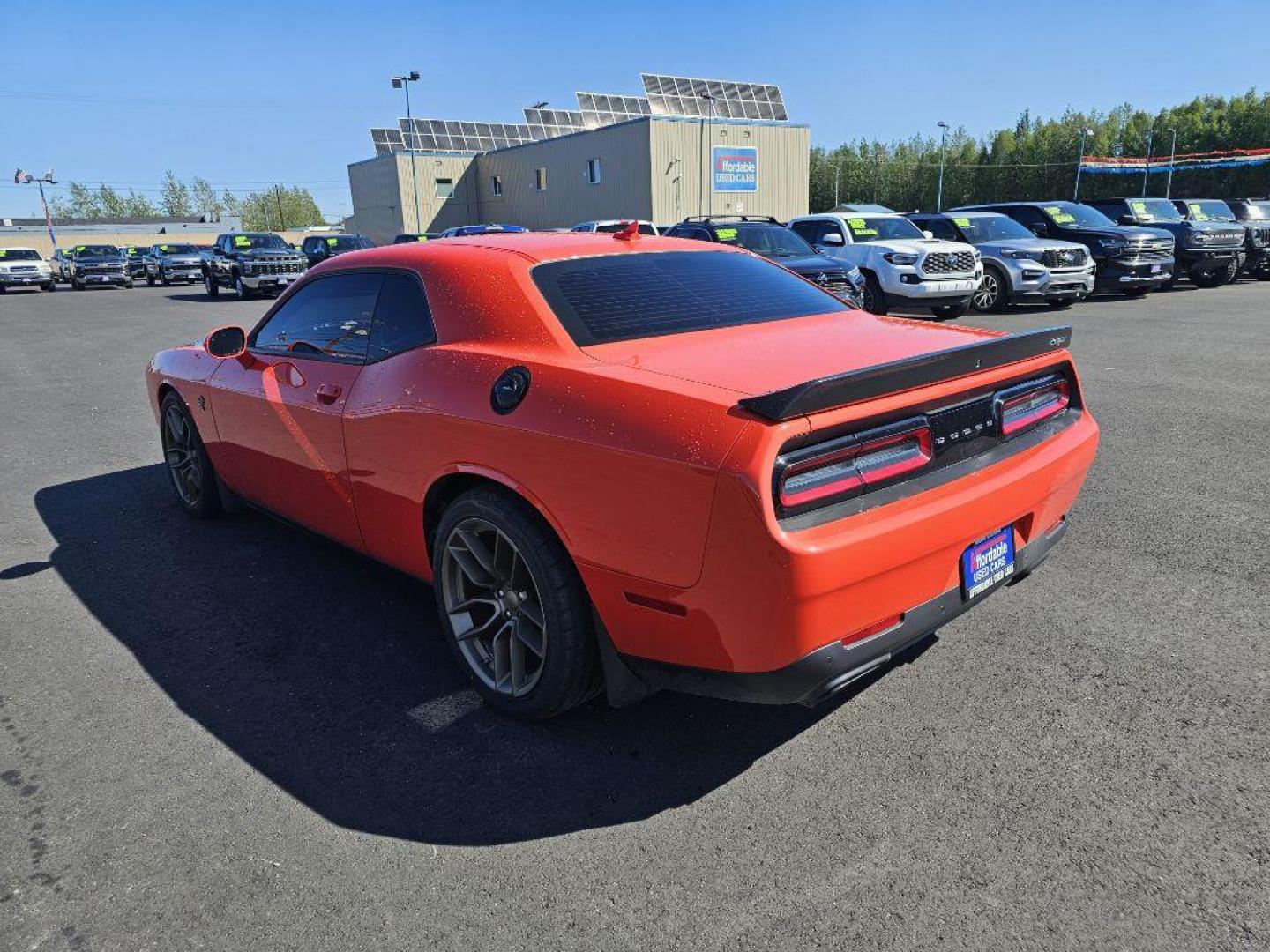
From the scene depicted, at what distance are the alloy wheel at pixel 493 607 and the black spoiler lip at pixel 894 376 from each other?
1.04m

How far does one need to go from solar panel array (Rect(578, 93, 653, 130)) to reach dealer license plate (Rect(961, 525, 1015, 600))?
1893 inches

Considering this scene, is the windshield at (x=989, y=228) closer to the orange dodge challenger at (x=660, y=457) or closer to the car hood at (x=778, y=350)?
the orange dodge challenger at (x=660, y=457)

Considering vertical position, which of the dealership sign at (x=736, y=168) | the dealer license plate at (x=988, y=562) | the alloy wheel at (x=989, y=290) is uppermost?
the dealership sign at (x=736, y=168)

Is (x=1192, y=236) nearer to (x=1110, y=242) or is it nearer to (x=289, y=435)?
(x=1110, y=242)

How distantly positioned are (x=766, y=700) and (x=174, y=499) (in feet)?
15.5

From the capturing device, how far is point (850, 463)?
2.40 metres

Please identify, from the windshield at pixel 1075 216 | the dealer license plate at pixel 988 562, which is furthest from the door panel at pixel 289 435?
the windshield at pixel 1075 216

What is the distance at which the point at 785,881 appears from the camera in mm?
2232

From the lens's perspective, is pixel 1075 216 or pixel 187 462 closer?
pixel 187 462

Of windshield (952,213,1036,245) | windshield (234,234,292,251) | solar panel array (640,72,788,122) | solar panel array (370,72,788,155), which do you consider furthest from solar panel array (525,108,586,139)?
windshield (952,213,1036,245)

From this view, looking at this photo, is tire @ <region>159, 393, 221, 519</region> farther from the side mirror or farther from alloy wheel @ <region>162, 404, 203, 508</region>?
the side mirror

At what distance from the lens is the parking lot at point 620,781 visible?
7.03 ft

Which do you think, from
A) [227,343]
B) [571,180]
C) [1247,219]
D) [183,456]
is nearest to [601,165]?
[571,180]

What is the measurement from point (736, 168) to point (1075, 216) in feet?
79.7
